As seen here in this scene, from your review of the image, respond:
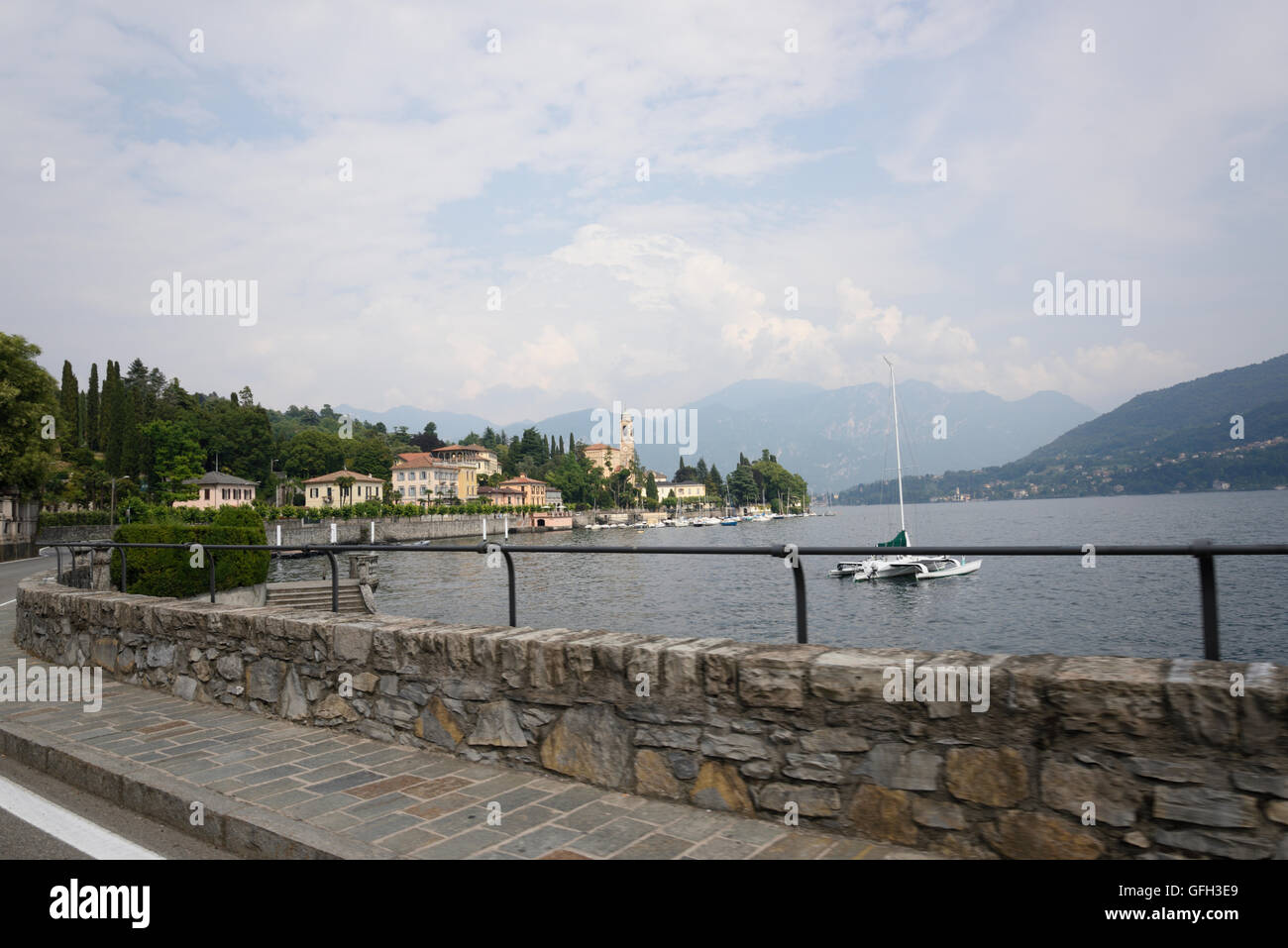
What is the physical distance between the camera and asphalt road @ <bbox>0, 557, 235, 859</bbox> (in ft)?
13.6

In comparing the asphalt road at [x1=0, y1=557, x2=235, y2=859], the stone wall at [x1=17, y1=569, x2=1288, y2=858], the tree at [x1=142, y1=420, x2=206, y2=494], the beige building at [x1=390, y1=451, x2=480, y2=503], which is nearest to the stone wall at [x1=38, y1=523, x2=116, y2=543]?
the tree at [x1=142, y1=420, x2=206, y2=494]

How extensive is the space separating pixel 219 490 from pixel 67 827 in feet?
369

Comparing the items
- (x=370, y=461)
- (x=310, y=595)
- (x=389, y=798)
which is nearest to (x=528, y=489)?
(x=370, y=461)

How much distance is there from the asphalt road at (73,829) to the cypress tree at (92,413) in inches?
4513

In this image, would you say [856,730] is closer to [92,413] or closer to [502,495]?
[92,413]

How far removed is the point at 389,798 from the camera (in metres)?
4.48

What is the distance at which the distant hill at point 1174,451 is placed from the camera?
382ft

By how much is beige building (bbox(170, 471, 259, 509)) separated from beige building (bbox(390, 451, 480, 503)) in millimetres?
33231

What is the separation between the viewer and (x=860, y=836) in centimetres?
364

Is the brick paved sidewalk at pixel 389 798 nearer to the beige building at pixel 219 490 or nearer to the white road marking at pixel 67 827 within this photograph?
the white road marking at pixel 67 827

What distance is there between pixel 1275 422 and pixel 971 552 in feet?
480

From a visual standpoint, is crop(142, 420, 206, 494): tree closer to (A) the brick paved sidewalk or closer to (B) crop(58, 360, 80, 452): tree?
(B) crop(58, 360, 80, 452): tree
